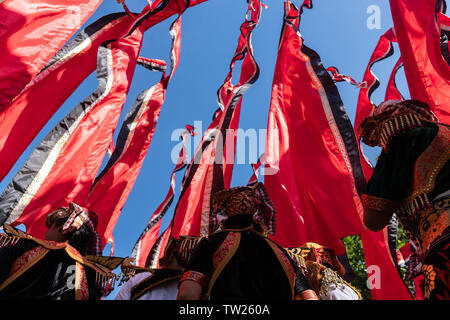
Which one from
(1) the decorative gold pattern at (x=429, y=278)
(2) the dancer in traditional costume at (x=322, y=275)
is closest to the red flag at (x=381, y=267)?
(2) the dancer in traditional costume at (x=322, y=275)

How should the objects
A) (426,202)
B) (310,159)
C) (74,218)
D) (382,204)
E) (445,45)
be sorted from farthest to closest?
(310,159), (445,45), (74,218), (382,204), (426,202)

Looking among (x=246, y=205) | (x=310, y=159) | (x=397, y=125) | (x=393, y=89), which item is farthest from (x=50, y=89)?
(x=393, y=89)

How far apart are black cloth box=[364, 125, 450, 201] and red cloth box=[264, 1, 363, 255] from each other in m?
2.62

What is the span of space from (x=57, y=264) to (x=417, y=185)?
2617mm

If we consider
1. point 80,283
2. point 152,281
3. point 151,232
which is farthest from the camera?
point 151,232

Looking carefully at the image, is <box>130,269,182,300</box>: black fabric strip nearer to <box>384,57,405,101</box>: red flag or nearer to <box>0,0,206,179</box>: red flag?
<box>0,0,206,179</box>: red flag

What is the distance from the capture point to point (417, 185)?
207cm

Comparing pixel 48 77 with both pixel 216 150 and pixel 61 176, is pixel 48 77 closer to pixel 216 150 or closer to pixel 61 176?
pixel 61 176

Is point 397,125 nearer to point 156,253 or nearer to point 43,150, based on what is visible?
point 43,150

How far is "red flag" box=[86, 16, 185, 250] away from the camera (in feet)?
18.2

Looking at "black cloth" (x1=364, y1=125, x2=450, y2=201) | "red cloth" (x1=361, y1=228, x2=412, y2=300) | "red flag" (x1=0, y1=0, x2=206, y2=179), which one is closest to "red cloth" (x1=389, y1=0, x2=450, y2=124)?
"red cloth" (x1=361, y1=228, x2=412, y2=300)

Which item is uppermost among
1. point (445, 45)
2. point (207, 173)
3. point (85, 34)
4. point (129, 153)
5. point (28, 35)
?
point (85, 34)

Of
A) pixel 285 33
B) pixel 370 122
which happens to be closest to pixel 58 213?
pixel 370 122

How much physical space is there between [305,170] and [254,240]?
306cm
